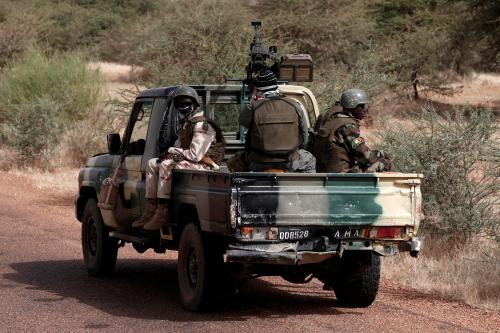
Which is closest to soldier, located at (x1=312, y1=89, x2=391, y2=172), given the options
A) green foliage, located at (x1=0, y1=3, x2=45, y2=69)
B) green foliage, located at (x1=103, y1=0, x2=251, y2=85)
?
green foliage, located at (x1=103, y1=0, x2=251, y2=85)

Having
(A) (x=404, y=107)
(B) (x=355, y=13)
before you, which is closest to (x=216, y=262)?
(A) (x=404, y=107)

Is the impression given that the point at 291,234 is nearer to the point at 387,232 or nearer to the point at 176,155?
the point at 387,232

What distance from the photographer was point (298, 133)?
866 cm

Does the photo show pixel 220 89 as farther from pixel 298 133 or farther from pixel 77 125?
pixel 77 125

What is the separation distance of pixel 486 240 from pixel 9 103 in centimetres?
1773

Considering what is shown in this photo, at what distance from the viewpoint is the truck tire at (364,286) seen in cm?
861

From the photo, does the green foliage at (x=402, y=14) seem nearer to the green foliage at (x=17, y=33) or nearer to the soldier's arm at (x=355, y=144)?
the green foliage at (x=17, y=33)

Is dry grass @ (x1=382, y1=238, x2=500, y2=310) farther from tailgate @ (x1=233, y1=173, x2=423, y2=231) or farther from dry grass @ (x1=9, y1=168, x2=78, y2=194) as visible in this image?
dry grass @ (x1=9, y1=168, x2=78, y2=194)

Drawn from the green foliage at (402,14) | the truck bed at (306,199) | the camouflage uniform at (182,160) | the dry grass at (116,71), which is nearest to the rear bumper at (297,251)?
the truck bed at (306,199)

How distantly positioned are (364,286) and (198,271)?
1480 millimetres

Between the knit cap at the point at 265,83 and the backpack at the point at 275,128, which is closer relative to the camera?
the backpack at the point at 275,128

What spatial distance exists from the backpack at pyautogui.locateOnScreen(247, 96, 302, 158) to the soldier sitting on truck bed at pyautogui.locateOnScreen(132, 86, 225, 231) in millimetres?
565

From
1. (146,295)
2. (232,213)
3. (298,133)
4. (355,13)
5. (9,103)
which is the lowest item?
(146,295)

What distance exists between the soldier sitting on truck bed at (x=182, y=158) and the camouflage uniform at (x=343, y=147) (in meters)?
0.94
